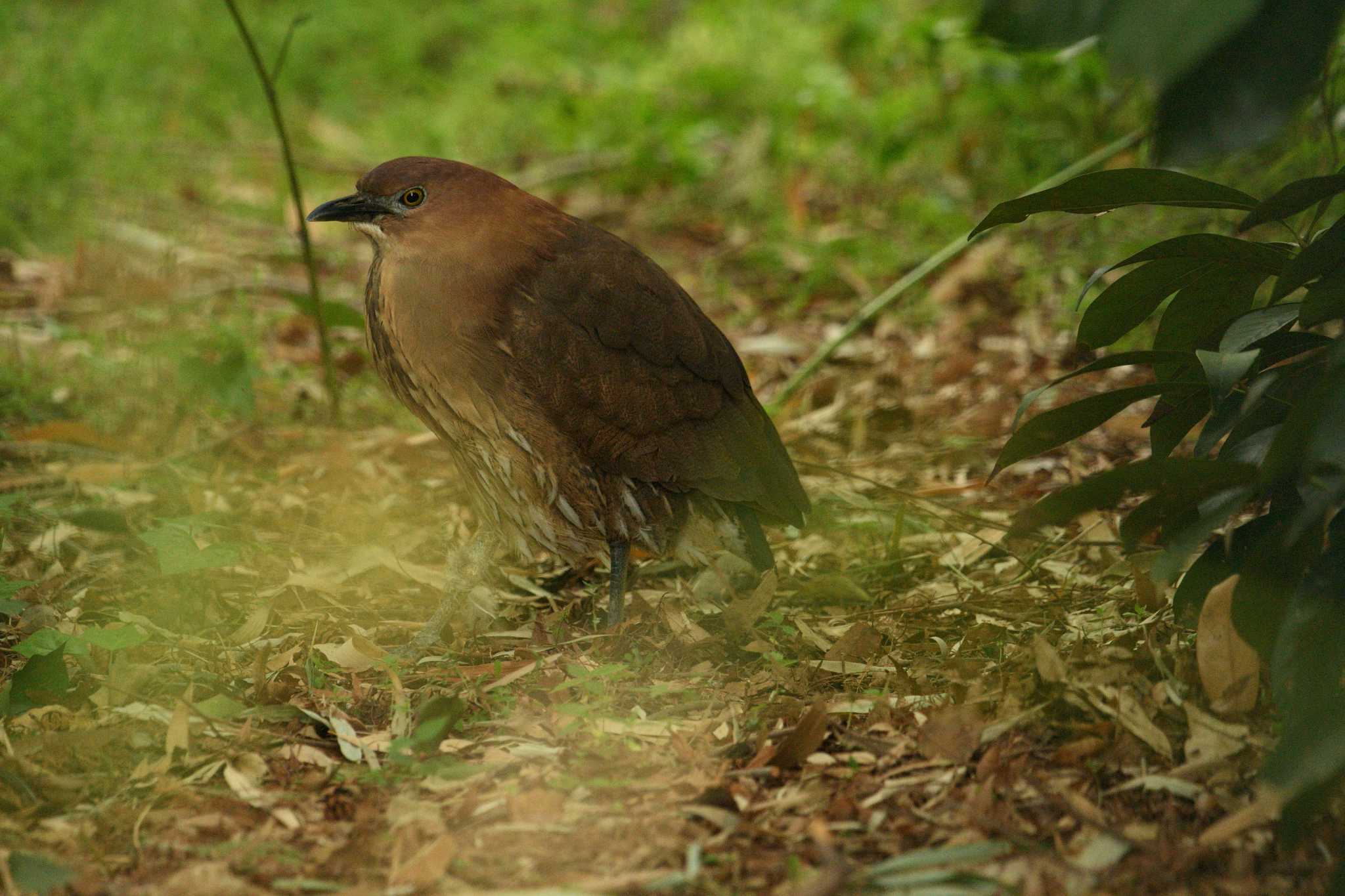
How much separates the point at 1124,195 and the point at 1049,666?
34.3 inches

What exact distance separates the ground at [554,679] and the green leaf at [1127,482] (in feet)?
0.35

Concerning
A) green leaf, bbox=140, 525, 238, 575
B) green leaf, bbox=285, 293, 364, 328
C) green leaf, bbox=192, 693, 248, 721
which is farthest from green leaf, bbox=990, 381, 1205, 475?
green leaf, bbox=285, 293, 364, 328

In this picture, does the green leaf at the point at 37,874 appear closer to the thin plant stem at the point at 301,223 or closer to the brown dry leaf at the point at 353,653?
the brown dry leaf at the point at 353,653

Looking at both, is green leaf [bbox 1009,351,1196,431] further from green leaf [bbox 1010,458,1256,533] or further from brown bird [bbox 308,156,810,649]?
brown bird [bbox 308,156,810,649]

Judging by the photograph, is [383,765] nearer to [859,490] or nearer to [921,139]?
[859,490]

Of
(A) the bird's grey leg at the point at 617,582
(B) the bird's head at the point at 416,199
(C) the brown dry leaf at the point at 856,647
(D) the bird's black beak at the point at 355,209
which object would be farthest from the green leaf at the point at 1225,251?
(D) the bird's black beak at the point at 355,209

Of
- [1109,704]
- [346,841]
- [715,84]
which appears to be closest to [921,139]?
[715,84]

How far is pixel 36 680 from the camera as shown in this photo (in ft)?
7.98

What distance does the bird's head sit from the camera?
10.1 ft

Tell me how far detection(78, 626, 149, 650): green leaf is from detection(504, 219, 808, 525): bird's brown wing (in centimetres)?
101

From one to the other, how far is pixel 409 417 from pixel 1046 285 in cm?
251

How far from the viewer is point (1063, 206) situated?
2.32 meters

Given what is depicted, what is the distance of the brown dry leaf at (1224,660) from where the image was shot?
214 centimetres

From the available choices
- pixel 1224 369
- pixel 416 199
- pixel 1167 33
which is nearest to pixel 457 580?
pixel 416 199
